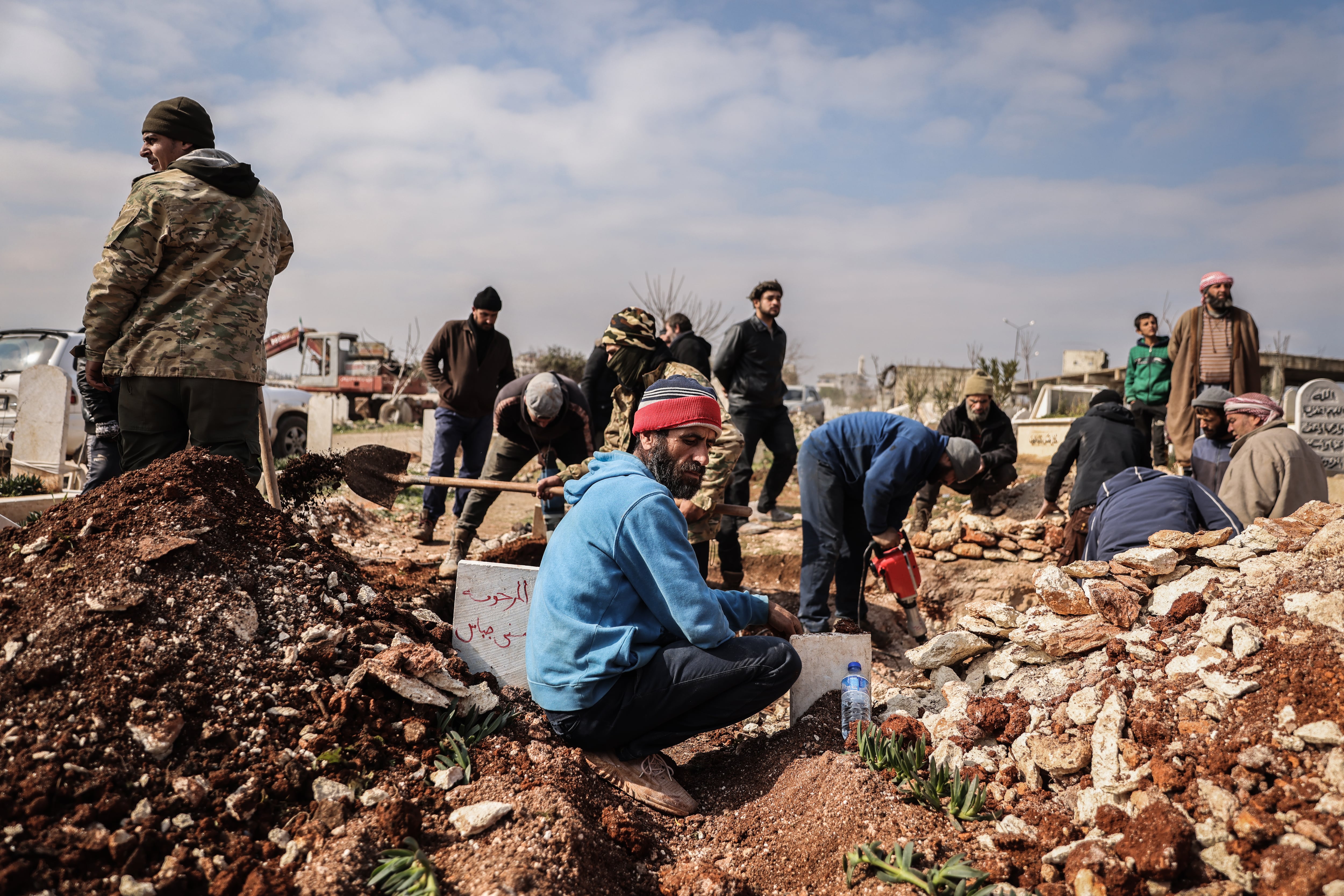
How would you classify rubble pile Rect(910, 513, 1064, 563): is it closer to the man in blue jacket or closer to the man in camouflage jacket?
the man in blue jacket

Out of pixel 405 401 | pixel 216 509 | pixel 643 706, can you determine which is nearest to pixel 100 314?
pixel 216 509

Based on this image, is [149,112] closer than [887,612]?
Yes

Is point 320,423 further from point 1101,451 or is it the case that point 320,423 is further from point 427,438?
point 1101,451

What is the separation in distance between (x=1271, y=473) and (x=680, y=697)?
3.88 metres

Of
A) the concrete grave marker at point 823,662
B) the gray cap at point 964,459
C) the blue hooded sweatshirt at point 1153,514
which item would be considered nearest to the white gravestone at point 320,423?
the gray cap at point 964,459

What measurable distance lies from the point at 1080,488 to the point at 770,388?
7.42 ft

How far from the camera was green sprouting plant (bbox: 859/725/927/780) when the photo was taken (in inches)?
100

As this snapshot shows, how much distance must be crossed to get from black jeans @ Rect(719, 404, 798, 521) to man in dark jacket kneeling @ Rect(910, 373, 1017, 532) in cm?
137

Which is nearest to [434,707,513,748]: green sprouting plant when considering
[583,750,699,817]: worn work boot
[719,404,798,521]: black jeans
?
[583,750,699,817]: worn work boot

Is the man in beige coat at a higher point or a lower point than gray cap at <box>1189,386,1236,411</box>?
lower

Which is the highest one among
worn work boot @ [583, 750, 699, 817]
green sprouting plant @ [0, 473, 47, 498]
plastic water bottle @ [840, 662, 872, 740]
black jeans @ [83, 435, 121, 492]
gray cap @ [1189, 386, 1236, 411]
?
gray cap @ [1189, 386, 1236, 411]

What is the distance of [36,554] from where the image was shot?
2551mm

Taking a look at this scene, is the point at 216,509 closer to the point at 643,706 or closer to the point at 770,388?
the point at 643,706

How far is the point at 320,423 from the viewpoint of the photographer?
1020cm
